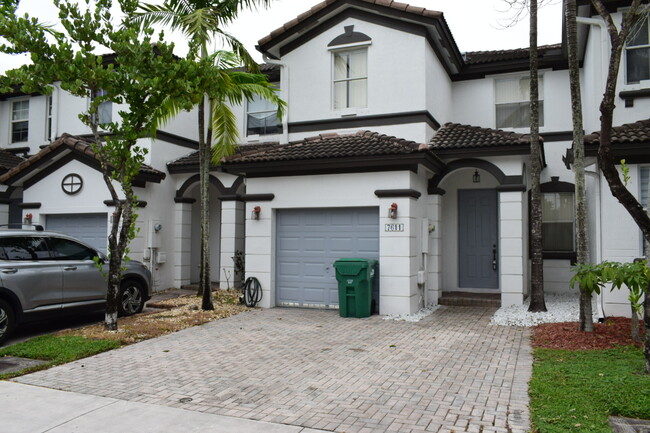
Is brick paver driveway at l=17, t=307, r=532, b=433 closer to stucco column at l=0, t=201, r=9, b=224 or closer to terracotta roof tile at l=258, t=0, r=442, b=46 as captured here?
terracotta roof tile at l=258, t=0, r=442, b=46

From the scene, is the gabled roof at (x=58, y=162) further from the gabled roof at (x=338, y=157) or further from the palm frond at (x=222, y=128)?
the gabled roof at (x=338, y=157)

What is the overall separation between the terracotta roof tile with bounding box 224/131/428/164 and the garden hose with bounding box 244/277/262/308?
2.81 meters

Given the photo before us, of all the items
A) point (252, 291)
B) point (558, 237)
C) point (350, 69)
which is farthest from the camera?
point (558, 237)

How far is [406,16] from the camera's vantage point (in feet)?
40.0

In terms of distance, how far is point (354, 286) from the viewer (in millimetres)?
10391

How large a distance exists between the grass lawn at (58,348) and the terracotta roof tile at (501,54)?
466 inches

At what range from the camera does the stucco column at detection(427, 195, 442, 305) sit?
1229cm

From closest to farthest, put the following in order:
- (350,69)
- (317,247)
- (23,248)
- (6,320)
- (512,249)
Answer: (6,320), (23,248), (512,249), (317,247), (350,69)

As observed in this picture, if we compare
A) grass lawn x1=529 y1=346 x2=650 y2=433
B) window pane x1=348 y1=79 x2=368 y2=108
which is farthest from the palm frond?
grass lawn x1=529 y1=346 x2=650 y2=433

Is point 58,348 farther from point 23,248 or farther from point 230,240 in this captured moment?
point 230,240

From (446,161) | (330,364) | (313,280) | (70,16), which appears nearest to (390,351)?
(330,364)

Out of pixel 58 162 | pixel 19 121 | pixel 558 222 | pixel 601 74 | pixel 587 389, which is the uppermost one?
pixel 19 121

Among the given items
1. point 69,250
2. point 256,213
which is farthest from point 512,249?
point 69,250

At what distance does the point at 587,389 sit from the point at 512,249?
6.09 metres
